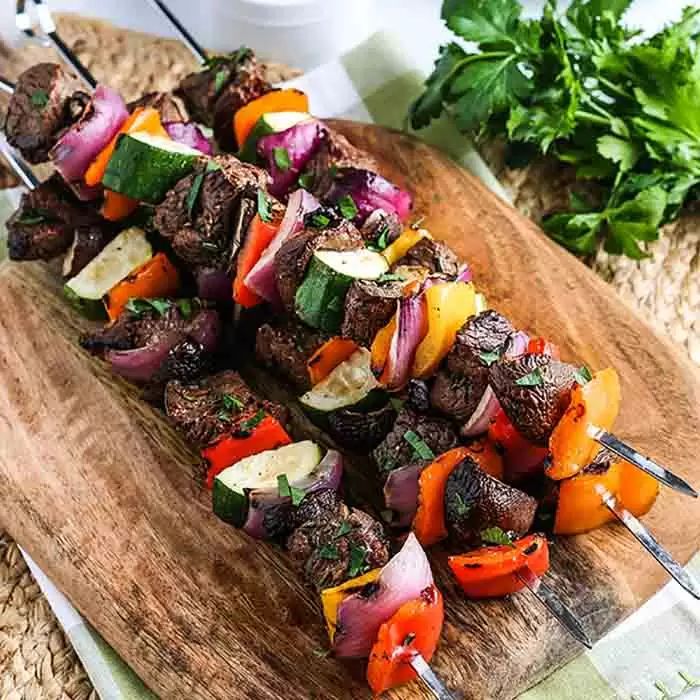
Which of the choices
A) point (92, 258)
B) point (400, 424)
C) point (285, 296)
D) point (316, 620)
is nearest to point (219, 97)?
point (92, 258)

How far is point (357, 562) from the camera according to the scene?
3461 millimetres

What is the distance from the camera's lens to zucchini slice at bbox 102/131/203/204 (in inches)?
166

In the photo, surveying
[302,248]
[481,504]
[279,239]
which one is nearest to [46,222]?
[279,239]

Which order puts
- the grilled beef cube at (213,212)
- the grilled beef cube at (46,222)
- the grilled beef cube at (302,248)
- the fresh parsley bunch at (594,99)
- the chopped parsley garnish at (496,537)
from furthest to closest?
the fresh parsley bunch at (594,99) < the grilled beef cube at (46,222) < the grilled beef cube at (213,212) < the grilled beef cube at (302,248) < the chopped parsley garnish at (496,537)

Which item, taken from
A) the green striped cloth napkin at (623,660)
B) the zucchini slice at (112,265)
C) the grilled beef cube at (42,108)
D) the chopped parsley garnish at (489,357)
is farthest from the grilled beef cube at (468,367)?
the grilled beef cube at (42,108)

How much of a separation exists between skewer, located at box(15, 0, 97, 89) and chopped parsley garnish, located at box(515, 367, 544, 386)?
7.75ft

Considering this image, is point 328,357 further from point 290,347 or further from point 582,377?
point 582,377

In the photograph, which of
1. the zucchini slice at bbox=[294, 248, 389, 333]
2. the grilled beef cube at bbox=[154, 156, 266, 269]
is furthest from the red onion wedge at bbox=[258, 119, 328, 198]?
the zucchini slice at bbox=[294, 248, 389, 333]

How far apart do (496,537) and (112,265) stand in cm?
177

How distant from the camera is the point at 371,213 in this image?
4.33m

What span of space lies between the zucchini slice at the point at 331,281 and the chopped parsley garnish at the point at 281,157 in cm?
74

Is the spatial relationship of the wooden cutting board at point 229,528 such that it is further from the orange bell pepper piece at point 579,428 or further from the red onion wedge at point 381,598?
the orange bell pepper piece at point 579,428

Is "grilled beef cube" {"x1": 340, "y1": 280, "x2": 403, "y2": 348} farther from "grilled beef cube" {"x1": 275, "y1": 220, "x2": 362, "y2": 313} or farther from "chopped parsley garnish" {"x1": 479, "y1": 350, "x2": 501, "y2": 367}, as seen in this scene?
"chopped parsley garnish" {"x1": 479, "y1": 350, "x2": 501, "y2": 367}

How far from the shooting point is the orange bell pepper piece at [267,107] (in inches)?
183
